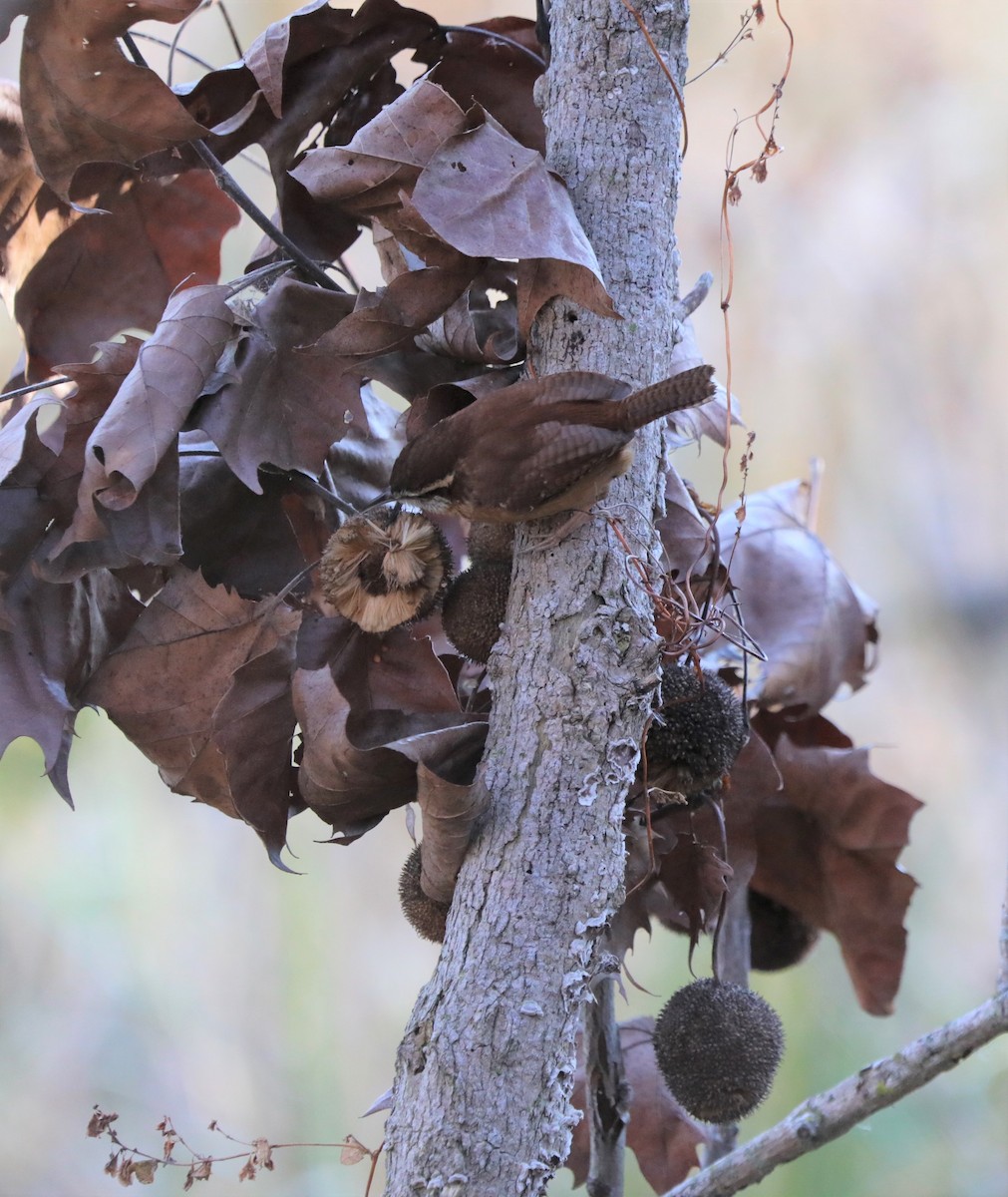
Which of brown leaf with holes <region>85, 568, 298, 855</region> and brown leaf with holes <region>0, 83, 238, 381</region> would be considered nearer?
brown leaf with holes <region>85, 568, 298, 855</region>

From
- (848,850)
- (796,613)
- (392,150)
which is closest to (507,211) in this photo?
(392,150)

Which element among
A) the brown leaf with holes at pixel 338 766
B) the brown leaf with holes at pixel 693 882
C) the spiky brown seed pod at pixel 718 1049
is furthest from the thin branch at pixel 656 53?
the spiky brown seed pod at pixel 718 1049

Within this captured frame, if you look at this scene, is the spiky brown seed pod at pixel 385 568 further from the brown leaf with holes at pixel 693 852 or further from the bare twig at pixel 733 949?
the bare twig at pixel 733 949

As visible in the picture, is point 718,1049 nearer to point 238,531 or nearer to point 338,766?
point 338,766

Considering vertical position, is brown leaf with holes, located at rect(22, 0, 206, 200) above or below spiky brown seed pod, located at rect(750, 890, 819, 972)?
above

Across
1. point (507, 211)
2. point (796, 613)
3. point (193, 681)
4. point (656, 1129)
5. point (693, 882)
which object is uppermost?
point (507, 211)

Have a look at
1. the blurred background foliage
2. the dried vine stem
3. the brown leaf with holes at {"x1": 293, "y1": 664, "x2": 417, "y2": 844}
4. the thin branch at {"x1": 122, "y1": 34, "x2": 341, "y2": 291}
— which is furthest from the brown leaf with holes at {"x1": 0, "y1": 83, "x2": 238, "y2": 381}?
the blurred background foliage

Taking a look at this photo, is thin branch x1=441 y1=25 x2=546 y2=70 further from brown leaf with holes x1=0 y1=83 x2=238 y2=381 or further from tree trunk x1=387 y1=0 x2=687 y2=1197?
brown leaf with holes x1=0 y1=83 x2=238 y2=381
